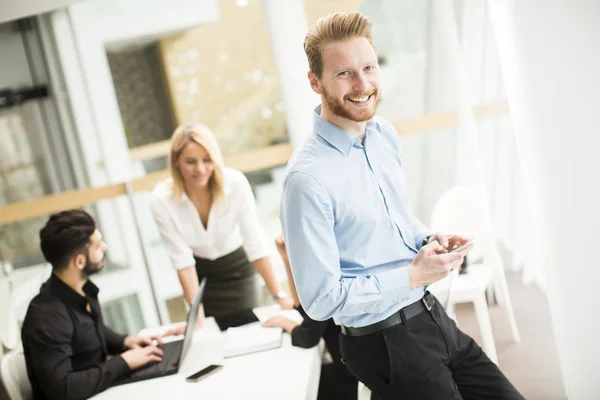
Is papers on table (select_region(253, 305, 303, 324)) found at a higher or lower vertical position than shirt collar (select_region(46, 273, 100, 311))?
lower

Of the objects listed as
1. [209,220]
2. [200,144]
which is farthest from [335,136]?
[209,220]

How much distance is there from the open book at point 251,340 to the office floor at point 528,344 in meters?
1.17

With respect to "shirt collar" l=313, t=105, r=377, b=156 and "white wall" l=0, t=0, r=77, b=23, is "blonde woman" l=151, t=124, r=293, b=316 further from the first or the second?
"shirt collar" l=313, t=105, r=377, b=156

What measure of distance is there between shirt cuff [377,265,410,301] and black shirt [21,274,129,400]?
1257 mm

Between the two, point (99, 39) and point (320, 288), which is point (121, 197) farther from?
point (320, 288)

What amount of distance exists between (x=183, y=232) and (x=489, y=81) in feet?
6.21

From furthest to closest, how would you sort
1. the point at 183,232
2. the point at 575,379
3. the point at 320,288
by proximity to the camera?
the point at 183,232 < the point at 575,379 < the point at 320,288

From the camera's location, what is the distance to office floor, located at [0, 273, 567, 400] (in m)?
2.55

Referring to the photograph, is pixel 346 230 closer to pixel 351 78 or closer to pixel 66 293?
pixel 351 78

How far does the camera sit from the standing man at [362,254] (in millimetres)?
1411

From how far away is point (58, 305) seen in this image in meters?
2.25

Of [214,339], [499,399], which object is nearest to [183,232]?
[214,339]

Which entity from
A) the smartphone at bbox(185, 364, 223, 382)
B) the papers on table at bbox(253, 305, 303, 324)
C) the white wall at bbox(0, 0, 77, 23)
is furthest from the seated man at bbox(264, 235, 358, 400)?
the white wall at bbox(0, 0, 77, 23)

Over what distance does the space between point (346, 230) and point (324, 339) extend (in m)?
1.48
